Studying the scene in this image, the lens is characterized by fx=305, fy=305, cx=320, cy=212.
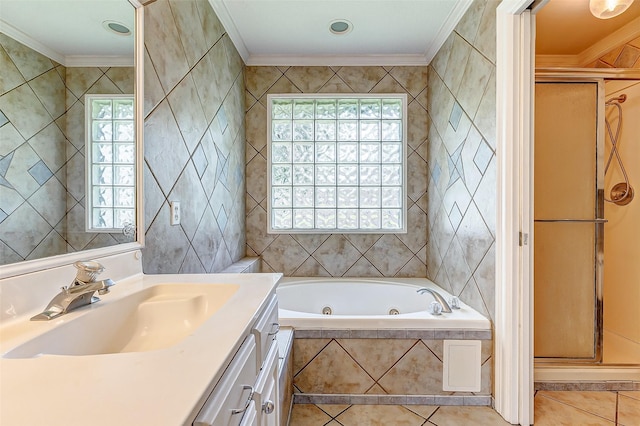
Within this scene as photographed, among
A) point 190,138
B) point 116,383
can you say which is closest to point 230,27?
point 190,138

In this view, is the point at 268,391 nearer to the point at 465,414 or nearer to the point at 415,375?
the point at 415,375

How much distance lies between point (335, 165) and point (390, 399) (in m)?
1.83

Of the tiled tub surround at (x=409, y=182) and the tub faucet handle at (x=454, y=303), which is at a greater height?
the tiled tub surround at (x=409, y=182)

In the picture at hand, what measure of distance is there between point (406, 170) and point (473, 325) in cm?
142

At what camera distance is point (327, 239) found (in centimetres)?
270

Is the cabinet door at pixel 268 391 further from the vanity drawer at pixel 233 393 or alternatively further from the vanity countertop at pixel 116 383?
the vanity countertop at pixel 116 383

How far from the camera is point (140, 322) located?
879mm

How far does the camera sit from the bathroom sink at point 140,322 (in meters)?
0.67

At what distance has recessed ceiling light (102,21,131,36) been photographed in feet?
3.40

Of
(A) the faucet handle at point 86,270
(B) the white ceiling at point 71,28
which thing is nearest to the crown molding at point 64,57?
(B) the white ceiling at point 71,28

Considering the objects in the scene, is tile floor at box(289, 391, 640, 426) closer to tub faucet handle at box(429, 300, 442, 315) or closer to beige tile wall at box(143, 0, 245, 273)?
tub faucet handle at box(429, 300, 442, 315)

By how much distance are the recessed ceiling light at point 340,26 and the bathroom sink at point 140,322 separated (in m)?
2.01

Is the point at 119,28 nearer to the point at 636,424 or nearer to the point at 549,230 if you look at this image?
the point at 549,230

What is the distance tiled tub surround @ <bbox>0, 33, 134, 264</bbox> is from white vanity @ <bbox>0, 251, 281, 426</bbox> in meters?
0.09
